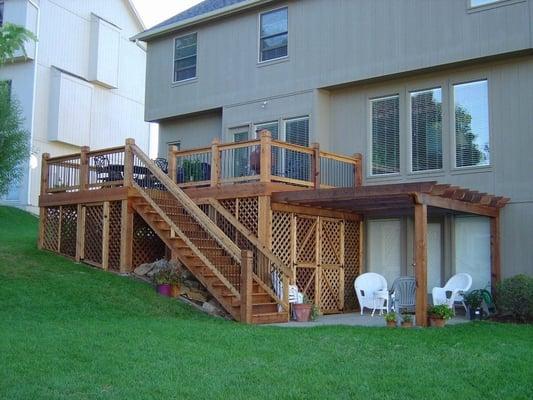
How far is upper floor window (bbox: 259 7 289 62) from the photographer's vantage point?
16.4 m

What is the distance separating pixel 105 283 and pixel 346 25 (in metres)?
7.53

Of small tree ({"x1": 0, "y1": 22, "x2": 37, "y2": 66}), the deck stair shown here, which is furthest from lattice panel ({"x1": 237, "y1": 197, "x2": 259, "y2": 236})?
small tree ({"x1": 0, "y1": 22, "x2": 37, "y2": 66})

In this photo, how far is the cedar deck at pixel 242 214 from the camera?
12047 millimetres

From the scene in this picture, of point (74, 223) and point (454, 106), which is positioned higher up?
point (454, 106)

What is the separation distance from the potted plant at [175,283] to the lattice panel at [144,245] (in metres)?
2.00

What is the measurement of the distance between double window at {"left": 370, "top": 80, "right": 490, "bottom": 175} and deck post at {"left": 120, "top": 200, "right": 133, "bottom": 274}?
5.24 m

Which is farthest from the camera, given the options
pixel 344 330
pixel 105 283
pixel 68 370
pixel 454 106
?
pixel 454 106

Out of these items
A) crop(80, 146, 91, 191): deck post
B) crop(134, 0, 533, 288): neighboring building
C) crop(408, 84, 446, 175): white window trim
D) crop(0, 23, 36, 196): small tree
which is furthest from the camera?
crop(80, 146, 91, 191): deck post

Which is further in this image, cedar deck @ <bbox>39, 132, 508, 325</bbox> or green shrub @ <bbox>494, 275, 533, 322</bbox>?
cedar deck @ <bbox>39, 132, 508, 325</bbox>

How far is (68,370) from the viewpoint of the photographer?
267 inches

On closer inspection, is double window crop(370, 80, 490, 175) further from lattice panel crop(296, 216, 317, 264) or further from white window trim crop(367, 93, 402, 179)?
lattice panel crop(296, 216, 317, 264)

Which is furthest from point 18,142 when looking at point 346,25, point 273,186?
point 346,25

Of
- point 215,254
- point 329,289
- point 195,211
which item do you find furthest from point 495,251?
point 195,211

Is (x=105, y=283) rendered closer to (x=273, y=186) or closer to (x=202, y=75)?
(x=273, y=186)
